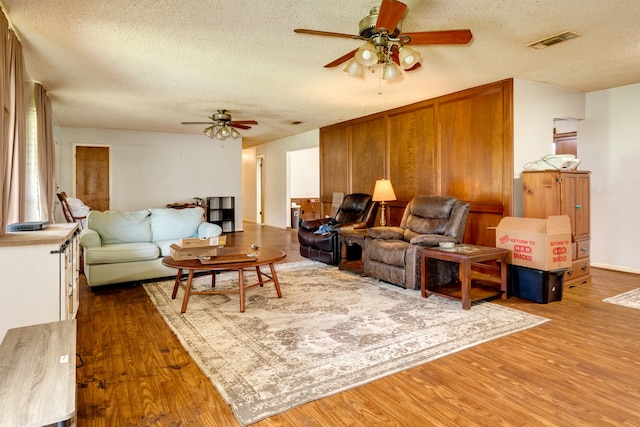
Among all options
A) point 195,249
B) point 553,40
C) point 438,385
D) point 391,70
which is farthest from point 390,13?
point 195,249

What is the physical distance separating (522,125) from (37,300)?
16.8ft

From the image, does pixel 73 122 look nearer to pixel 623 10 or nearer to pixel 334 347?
pixel 334 347

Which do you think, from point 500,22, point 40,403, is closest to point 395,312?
point 500,22

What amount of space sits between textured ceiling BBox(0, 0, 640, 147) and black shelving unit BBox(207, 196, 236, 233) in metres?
3.70

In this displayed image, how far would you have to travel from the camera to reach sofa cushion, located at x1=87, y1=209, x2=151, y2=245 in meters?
4.62

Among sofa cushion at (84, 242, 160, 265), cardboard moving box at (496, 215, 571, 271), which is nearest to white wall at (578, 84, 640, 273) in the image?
cardboard moving box at (496, 215, 571, 271)

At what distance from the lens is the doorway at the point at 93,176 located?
26.6 ft

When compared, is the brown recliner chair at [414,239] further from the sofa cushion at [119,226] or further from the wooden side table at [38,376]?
the wooden side table at [38,376]

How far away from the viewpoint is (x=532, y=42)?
3.47m

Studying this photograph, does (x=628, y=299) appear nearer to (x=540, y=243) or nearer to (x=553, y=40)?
(x=540, y=243)

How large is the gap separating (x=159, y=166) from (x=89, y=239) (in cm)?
488

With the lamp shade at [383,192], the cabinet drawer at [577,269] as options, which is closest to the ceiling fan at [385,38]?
the lamp shade at [383,192]

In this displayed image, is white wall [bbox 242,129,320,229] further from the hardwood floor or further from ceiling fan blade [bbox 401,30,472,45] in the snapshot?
the hardwood floor

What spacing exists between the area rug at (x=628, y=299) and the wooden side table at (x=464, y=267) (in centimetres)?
104
